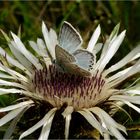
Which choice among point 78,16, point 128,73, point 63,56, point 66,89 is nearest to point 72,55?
point 63,56

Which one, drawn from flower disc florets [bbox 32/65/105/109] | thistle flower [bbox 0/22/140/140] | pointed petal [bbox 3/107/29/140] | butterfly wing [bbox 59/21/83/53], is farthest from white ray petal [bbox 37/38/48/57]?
pointed petal [bbox 3/107/29/140]

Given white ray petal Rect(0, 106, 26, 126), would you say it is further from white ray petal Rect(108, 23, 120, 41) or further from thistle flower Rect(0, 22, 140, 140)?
white ray petal Rect(108, 23, 120, 41)

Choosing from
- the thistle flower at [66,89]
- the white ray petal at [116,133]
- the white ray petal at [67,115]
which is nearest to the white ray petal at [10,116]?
the thistle flower at [66,89]

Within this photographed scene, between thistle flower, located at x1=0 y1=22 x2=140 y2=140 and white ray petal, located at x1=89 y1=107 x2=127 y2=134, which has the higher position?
thistle flower, located at x1=0 y1=22 x2=140 y2=140

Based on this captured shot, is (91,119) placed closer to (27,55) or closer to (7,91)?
(7,91)

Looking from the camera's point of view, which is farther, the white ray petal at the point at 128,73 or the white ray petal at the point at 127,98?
the white ray petal at the point at 128,73

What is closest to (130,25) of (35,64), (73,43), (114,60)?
(114,60)

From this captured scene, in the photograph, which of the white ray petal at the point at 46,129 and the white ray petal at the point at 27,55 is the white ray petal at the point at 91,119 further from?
the white ray petal at the point at 27,55

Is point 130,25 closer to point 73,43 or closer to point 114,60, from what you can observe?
point 114,60
